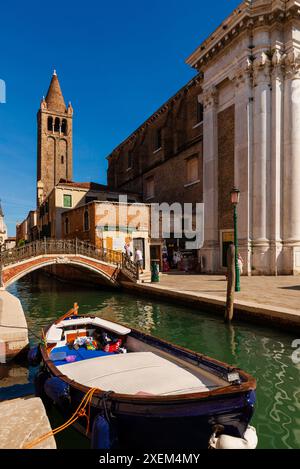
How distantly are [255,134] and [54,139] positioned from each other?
1657 inches

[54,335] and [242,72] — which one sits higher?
[242,72]

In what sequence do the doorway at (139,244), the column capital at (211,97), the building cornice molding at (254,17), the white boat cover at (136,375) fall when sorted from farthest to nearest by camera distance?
the doorway at (139,244), the column capital at (211,97), the building cornice molding at (254,17), the white boat cover at (136,375)

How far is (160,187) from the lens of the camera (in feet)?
88.9

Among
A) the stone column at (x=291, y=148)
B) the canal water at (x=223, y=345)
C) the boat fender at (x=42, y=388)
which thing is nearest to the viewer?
the canal water at (x=223, y=345)

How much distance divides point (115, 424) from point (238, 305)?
21.3 ft

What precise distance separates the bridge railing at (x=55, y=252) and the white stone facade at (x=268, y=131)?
241 inches

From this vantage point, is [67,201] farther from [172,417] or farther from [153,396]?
[172,417]

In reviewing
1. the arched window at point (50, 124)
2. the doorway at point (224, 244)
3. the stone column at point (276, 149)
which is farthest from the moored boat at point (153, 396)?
the arched window at point (50, 124)

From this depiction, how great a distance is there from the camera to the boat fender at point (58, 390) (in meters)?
3.87

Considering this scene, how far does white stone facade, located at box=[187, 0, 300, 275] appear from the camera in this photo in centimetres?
1579

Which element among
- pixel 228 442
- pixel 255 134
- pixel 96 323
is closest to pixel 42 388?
pixel 96 323

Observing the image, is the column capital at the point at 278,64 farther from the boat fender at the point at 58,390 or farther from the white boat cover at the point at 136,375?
the boat fender at the point at 58,390

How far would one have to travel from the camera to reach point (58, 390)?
3943mm
